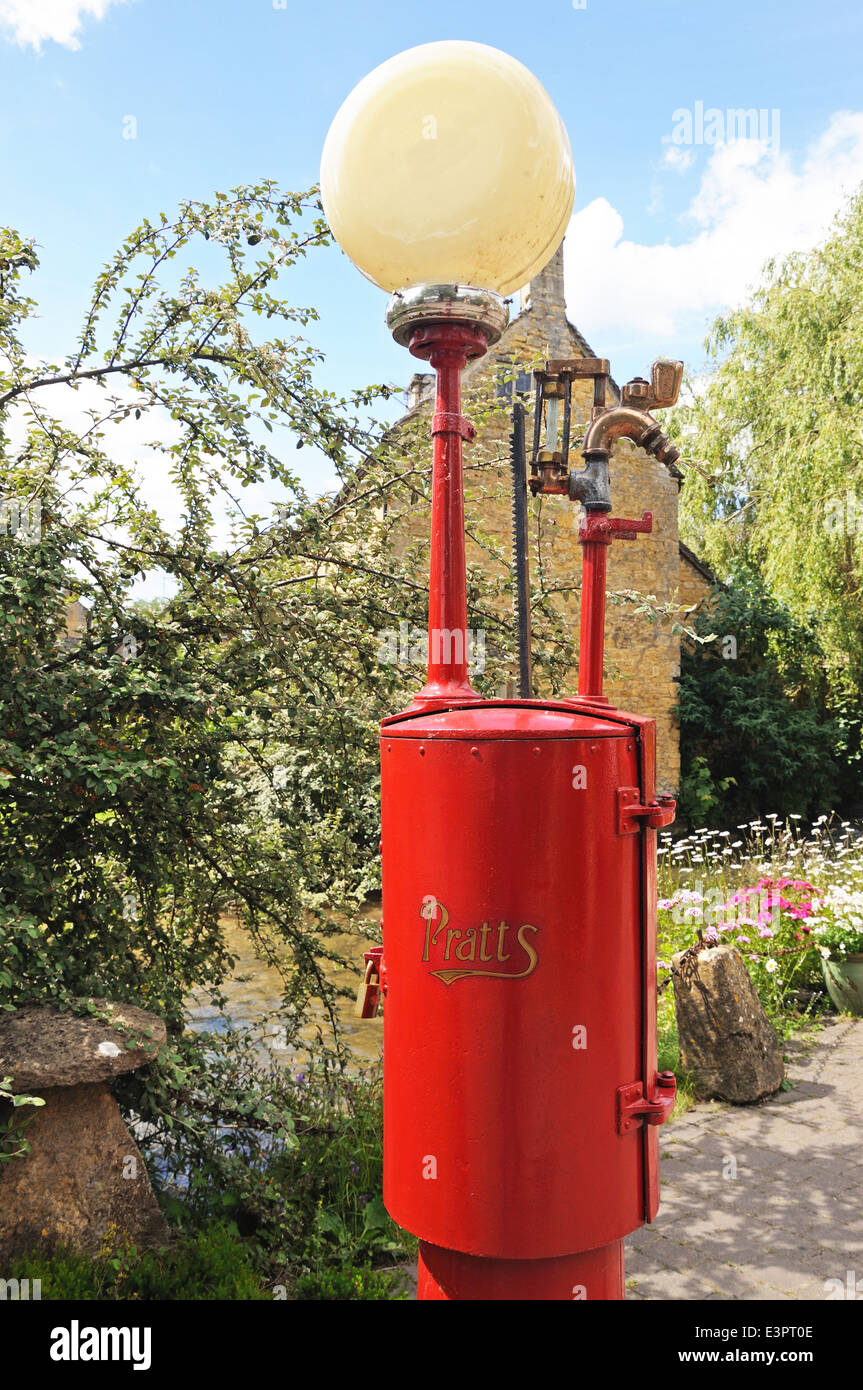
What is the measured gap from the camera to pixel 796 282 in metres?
14.7

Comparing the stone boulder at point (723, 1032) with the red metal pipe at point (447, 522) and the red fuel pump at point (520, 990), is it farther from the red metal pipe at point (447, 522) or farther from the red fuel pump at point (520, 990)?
the red metal pipe at point (447, 522)

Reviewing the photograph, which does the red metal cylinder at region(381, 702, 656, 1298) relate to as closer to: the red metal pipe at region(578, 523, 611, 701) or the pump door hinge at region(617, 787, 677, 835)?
the pump door hinge at region(617, 787, 677, 835)

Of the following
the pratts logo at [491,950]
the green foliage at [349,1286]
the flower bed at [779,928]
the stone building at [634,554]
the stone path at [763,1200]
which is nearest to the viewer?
the pratts logo at [491,950]

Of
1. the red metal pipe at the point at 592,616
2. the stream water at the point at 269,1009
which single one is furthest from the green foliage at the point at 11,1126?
the red metal pipe at the point at 592,616

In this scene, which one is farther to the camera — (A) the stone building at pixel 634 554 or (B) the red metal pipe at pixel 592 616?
(A) the stone building at pixel 634 554

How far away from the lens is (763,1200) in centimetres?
420

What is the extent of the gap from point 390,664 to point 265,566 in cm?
69

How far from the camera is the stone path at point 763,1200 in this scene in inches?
140

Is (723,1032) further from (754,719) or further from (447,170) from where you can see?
(754,719)

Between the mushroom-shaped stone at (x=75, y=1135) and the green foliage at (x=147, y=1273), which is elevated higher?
the mushroom-shaped stone at (x=75, y=1135)

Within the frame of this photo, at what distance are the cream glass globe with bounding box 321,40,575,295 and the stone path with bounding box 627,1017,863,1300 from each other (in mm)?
3341

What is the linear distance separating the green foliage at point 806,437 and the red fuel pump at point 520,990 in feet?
36.3

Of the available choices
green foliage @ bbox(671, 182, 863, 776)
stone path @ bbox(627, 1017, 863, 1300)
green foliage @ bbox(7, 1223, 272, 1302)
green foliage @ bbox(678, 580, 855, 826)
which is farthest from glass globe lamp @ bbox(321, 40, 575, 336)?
green foliage @ bbox(678, 580, 855, 826)
